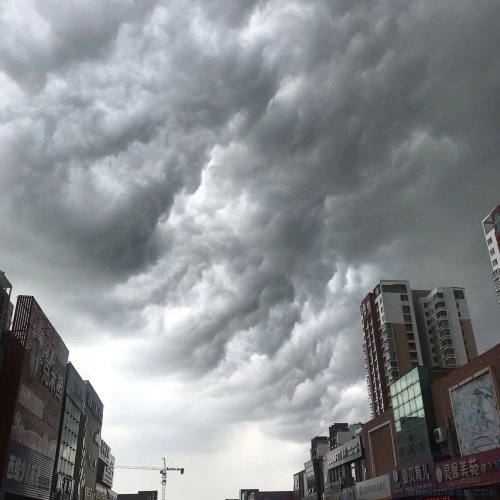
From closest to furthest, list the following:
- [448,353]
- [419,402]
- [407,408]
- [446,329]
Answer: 1. [419,402]
2. [407,408]
3. [448,353]
4. [446,329]

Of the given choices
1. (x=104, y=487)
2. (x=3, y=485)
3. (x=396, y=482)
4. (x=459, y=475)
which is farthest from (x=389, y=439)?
(x=104, y=487)

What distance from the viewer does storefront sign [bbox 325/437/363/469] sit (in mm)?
81294

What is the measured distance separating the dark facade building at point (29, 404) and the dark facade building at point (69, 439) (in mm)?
6440

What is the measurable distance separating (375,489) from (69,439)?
144 ft

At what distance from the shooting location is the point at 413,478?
2184 inches

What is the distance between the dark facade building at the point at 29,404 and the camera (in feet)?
161

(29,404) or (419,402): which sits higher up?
(29,404)

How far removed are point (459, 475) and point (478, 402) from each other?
6.49 metres

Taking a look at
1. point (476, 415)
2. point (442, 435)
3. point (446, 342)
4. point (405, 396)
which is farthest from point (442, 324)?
point (476, 415)

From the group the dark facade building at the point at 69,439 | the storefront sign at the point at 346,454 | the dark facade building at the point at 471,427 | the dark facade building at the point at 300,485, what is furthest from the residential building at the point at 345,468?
the dark facade building at the point at 69,439

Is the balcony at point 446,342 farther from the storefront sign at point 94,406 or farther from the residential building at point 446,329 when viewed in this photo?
the storefront sign at point 94,406

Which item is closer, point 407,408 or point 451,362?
point 407,408

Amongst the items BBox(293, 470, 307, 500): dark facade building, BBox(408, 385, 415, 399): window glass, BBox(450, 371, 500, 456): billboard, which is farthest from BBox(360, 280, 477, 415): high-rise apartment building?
BBox(450, 371, 500, 456): billboard

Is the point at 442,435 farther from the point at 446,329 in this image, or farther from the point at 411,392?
the point at 446,329
